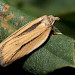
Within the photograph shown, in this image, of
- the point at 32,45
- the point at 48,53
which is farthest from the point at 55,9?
the point at 48,53

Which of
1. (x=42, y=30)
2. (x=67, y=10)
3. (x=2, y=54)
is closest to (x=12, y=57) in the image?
(x=2, y=54)

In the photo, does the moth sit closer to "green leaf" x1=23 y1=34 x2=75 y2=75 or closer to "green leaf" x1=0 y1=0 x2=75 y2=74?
"green leaf" x1=0 y1=0 x2=75 y2=74

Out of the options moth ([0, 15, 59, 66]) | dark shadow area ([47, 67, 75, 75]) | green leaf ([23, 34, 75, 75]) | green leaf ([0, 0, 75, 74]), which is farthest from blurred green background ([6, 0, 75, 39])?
dark shadow area ([47, 67, 75, 75])

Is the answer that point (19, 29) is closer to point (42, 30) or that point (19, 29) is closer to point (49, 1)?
point (42, 30)

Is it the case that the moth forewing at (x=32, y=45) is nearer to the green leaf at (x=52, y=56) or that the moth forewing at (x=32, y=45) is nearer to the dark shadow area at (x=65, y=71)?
the green leaf at (x=52, y=56)

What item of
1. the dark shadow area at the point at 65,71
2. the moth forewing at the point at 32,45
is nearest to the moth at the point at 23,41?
the moth forewing at the point at 32,45
